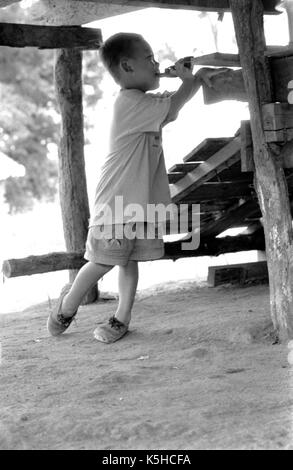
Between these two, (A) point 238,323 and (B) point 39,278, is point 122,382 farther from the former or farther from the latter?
(B) point 39,278

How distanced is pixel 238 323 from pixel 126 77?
169cm

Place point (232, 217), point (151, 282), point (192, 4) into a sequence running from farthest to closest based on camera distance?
point (151, 282) < point (232, 217) < point (192, 4)

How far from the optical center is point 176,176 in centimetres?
637

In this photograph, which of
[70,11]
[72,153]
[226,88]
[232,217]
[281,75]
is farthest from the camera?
[232,217]

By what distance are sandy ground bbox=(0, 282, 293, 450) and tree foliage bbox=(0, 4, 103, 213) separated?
16254 mm

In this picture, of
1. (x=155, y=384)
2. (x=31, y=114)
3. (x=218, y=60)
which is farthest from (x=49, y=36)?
(x=31, y=114)

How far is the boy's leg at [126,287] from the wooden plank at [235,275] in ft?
7.36

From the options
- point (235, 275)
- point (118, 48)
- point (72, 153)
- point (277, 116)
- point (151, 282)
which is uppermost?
point (118, 48)

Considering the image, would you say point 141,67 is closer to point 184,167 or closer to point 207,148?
point 207,148

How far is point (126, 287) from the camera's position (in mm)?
5090

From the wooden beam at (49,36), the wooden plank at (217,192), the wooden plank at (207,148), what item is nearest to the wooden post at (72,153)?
the wooden beam at (49,36)

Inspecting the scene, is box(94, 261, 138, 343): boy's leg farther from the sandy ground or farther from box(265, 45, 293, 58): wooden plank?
box(265, 45, 293, 58): wooden plank

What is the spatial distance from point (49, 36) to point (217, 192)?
6.27 ft

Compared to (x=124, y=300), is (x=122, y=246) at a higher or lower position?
higher
